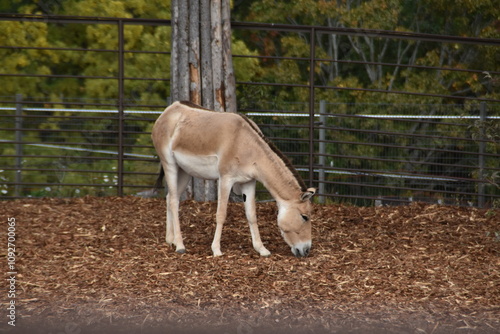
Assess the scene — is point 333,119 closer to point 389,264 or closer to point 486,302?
point 389,264

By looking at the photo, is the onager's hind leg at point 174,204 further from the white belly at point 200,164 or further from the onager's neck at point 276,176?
the onager's neck at point 276,176

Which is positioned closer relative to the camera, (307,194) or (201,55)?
(307,194)

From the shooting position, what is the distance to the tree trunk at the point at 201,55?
1061cm

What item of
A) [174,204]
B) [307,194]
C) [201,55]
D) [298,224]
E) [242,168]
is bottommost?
[298,224]

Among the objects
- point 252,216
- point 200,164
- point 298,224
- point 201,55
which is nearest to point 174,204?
point 200,164

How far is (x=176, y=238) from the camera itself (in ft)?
29.0

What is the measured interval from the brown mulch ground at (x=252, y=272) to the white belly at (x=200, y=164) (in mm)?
861

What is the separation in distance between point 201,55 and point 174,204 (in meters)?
2.51

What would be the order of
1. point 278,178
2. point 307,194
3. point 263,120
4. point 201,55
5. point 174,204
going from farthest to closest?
point 263,120 < point 201,55 < point 174,204 < point 278,178 < point 307,194

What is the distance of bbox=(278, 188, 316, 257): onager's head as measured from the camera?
28.1ft

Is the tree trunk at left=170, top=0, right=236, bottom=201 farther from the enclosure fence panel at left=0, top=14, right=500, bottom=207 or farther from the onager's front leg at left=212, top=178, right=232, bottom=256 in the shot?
the enclosure fence panel at left=0, top=14, right=500, bottom=207

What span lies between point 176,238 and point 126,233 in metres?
0.96

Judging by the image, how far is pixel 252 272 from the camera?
7887 mm

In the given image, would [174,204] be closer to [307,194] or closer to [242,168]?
[242,168]
